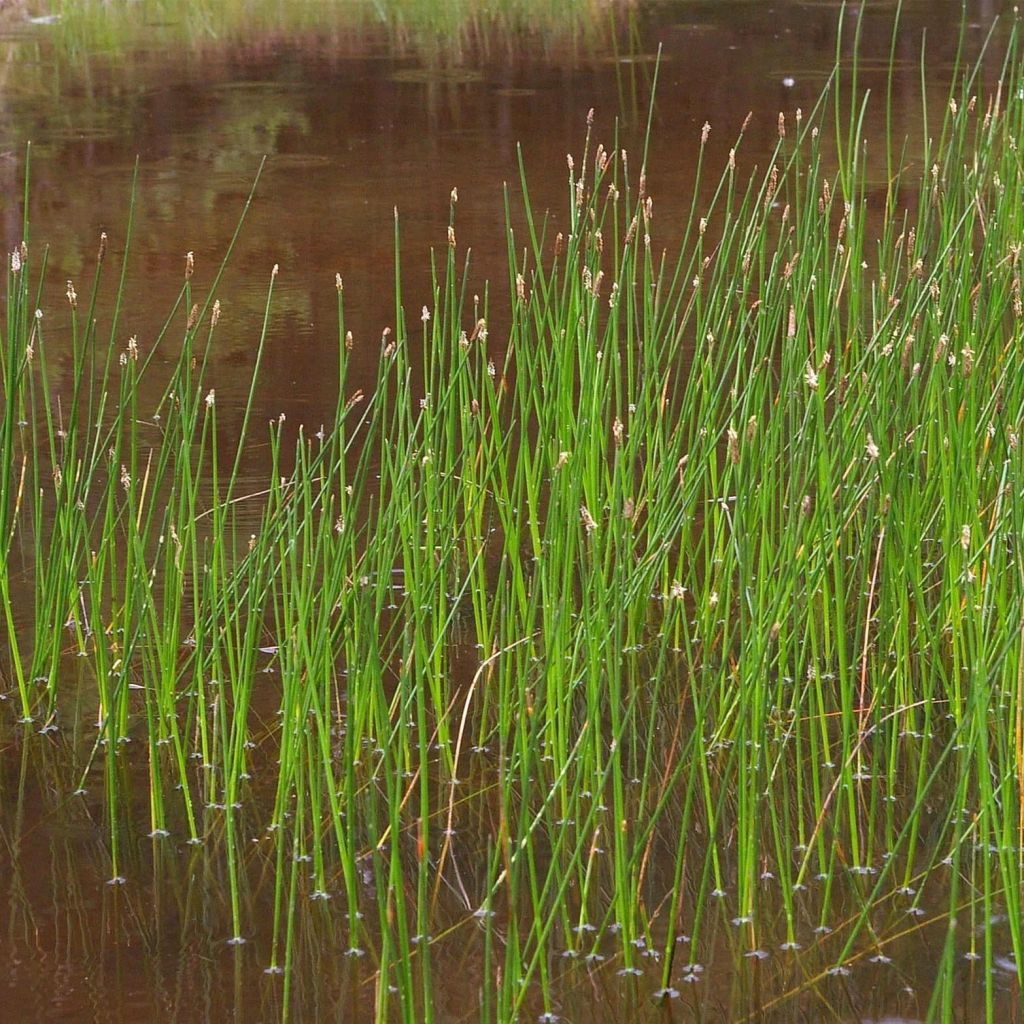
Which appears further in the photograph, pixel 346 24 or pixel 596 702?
pixel 346 24

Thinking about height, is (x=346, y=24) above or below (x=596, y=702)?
above

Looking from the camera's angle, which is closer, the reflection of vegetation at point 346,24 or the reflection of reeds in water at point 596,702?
the reflection of reeds in water at point 596,702

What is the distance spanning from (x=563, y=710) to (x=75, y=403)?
0.66 metres

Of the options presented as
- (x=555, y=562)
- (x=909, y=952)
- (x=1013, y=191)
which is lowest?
(x=909, y=952)

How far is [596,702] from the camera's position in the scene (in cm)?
147

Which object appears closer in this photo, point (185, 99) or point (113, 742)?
point (113, 742)

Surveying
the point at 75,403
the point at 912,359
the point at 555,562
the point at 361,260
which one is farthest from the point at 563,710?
the point at 361,260

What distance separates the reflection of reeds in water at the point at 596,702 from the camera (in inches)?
57.1

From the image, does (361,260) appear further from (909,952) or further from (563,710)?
(909,952)

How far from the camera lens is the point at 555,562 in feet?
5.47

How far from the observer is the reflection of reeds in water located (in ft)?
4.76

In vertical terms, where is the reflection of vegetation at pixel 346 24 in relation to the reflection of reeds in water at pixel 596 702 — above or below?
above

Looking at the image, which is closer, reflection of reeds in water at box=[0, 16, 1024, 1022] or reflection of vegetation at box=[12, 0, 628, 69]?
reflection of reeds in water at box=[0, 16, 1024, 1022]

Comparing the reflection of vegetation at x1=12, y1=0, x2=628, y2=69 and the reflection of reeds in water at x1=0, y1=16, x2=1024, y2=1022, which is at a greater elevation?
the reflection of vegetation at x1=12, y1=0, x2=628, y2=69
